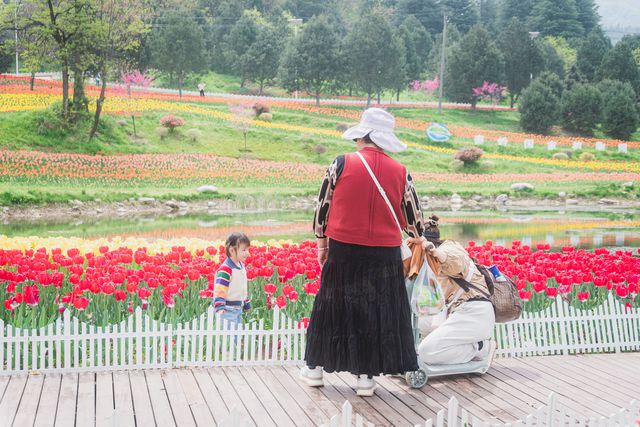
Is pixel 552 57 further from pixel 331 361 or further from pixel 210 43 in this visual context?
pixel 331 361

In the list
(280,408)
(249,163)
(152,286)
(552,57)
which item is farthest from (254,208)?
(552,57)

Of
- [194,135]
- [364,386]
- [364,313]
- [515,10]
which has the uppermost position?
[515,10]

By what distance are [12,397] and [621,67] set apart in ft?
188

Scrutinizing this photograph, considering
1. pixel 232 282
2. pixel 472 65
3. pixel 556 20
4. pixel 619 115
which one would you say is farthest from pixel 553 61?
pixel 232 282

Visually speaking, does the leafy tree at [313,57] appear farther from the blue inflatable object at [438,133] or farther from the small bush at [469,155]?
the small bush at [469,155]

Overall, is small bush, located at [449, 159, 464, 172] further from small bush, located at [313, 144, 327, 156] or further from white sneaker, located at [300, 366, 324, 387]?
white sneaker, located at [300, 366, 324, 387]

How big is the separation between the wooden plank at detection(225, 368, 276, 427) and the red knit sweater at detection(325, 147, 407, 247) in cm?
119

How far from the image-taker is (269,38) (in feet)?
186

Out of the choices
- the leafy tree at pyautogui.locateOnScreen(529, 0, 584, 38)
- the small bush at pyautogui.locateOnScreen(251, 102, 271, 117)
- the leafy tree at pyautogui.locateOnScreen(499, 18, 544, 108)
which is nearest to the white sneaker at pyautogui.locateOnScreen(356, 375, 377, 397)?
the small bush at pyautogui.locateOnScreen(251, 102, 271, 117)

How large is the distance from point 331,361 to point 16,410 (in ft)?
6.48

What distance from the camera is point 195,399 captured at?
5.45 meters

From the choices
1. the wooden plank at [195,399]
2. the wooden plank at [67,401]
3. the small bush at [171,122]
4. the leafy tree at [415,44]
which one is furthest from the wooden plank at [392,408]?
the leafy tree at [415,44]

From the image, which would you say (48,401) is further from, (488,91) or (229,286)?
(488,91)

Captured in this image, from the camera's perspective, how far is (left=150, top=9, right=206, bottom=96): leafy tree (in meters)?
48.7
